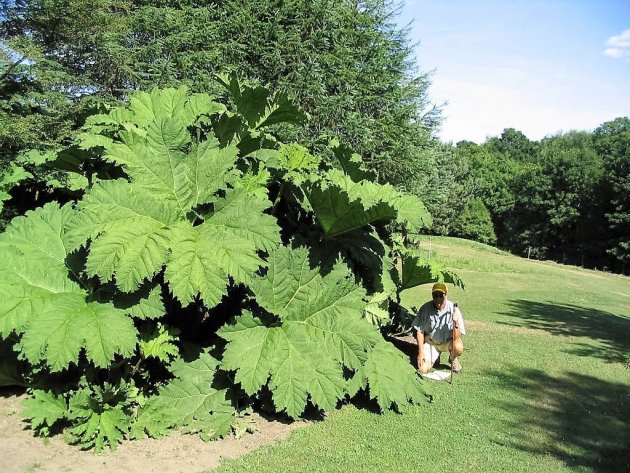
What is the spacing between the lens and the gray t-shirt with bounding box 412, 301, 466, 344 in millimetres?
6250

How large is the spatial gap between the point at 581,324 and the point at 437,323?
6.17 metres

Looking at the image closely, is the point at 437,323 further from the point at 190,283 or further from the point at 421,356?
the point at 190,283

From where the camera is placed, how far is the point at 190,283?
3.70 m

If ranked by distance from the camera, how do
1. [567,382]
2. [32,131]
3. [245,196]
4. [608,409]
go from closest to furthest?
[245,196]
[608,409]
[567,382]
[32,131]

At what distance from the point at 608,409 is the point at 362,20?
57.6ft

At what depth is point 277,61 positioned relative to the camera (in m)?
18.4

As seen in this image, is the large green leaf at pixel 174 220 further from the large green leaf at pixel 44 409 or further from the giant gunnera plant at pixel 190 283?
the large green leaf at pixel 44 409

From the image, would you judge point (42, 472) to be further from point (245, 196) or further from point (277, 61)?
point (277, 61)

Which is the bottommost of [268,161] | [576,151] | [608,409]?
[608,409]

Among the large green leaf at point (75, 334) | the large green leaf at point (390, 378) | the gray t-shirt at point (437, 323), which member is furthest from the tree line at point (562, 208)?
the large green leaf at point (75, 334)

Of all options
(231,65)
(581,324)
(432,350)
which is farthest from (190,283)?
(231,65)

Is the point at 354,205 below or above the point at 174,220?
above

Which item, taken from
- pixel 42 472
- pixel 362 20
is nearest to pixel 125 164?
pixel 42 472

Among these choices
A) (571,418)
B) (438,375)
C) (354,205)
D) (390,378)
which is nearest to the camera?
(354,205)
